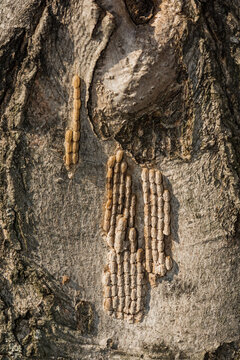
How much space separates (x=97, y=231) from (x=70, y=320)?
32 centimetres

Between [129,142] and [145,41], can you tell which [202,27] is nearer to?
[145,41]

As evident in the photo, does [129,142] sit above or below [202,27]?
below

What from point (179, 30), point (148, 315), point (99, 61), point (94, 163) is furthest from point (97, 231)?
point (179, 30)

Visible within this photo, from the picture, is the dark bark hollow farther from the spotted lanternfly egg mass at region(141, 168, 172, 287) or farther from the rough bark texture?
the spotted lanternfly egg mass at region(141, 168, 172, 287)

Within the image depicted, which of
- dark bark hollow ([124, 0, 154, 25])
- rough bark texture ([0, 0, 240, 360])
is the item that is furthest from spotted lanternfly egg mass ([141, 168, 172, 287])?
dark bark hollow ([124, 0, 154, 25])

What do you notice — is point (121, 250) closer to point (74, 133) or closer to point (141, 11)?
point (74, 133)

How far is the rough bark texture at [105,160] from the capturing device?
1425 mm

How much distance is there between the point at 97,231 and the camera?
161 centimetres

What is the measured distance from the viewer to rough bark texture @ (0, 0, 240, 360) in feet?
4.67

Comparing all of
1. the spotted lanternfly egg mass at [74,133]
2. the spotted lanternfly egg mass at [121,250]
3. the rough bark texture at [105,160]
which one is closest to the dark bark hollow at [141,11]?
the rough bark texture at [105,160]

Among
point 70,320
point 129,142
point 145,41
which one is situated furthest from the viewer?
point 70,320

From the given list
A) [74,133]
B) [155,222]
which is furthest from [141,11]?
[155,222]

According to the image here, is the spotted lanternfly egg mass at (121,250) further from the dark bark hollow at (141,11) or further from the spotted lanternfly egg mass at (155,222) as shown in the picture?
the dark bark hollow at (141,11)

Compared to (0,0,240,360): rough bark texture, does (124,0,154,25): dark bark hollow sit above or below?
above
